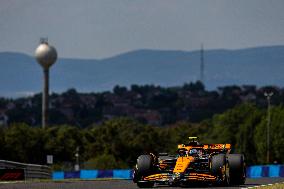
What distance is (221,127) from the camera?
629ft

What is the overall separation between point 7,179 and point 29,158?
10012cm

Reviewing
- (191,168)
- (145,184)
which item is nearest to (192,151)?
(191,168)

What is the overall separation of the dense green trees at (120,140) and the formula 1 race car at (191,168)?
3983 inches

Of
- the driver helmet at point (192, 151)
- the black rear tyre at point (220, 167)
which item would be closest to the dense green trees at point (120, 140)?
the driver helmet at point (192, 151)

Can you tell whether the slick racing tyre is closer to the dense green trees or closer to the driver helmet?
the driver helmet

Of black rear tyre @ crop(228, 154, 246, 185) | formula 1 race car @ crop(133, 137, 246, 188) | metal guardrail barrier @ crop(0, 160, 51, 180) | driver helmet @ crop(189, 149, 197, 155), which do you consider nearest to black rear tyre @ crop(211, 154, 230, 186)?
formula 1 race car @ crop(133, 137, 246, 188)

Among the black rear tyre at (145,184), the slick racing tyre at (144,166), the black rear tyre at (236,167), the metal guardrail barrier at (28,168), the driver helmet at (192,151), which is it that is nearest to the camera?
the slick racing tyre at (144,166)

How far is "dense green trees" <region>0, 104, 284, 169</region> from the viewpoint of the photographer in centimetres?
14838

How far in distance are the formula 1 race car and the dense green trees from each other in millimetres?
101161

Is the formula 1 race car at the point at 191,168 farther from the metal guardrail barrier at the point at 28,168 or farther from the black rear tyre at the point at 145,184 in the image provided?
the metal guardrail barrier at the point at 28,168

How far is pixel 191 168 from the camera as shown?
38156mm

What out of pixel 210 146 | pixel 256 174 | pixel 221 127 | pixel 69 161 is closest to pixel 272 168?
pixel 256 174

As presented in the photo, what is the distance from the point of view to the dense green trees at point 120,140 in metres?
148

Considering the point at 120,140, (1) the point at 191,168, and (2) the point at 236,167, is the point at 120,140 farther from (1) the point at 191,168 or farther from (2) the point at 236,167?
(1) the point at 191,168
